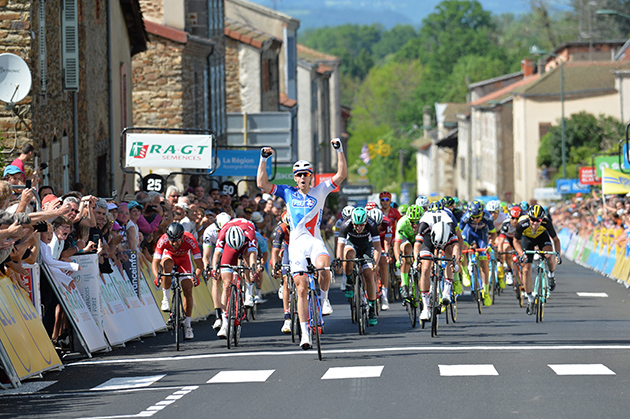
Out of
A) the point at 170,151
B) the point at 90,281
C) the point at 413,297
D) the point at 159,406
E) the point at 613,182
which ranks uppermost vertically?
the point at 170,151

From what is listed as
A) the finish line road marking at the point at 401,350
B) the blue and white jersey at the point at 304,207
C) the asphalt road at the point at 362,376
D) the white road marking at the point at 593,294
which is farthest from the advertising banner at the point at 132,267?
the white road marking at the point at 593,294

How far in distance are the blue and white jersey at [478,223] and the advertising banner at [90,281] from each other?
320 inches

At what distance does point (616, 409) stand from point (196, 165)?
47.9 ft

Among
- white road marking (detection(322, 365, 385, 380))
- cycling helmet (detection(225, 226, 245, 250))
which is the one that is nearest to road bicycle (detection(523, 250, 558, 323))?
cycling helmet (detection(225, 226, 245, 250))

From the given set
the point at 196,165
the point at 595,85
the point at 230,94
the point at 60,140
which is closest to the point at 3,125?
the point at 60,140


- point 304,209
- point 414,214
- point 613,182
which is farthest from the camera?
point 613,182

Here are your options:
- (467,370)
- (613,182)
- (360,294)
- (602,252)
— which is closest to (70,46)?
(360,294)

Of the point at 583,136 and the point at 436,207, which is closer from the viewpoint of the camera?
the point at 436,207

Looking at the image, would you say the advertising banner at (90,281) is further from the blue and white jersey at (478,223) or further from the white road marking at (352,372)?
the blue and white jersey at (478,223)

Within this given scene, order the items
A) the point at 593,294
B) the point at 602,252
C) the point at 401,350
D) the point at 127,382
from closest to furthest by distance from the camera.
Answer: the point at 127,382
the point at 401,350
the point at 593,294
the point at 602,252

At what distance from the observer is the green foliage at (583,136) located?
235 feet

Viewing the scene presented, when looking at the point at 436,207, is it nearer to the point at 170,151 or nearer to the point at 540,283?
the point at 540,283

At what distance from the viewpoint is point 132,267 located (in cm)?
1672

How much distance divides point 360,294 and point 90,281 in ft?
12.2
